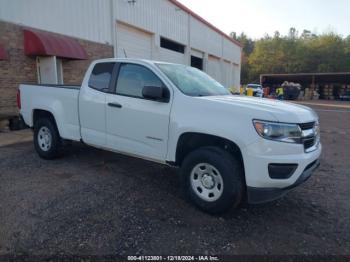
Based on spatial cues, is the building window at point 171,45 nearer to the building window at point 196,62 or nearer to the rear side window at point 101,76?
the building window at point 196,62

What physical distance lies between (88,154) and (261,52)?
59.6 m

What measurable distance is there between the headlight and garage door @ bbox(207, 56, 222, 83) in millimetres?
25597

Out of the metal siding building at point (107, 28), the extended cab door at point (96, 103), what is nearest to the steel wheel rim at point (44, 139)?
the extended cab door at point (96, 103)

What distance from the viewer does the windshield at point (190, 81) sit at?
4160mm

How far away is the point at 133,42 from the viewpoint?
645 inches

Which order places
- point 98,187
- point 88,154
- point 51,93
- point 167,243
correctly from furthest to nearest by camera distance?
point 88,154 < point 51,93 < point 98,187 < point 167,243

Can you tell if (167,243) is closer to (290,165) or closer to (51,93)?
(290,165)

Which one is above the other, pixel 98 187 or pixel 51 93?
pixel 51 93

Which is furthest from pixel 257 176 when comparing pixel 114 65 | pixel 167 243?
pixel 114 65

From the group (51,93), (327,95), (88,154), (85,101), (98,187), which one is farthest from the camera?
(327,95)

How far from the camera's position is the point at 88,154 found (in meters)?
6.52

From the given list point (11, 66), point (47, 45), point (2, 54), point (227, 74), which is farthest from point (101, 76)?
point (227, 74)

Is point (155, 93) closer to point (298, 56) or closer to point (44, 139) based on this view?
point (44, 139)

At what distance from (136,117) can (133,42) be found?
518 inches
